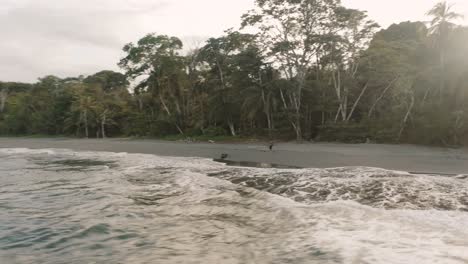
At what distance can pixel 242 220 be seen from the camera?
6207 millimetres

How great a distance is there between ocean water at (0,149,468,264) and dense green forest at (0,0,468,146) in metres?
12.6

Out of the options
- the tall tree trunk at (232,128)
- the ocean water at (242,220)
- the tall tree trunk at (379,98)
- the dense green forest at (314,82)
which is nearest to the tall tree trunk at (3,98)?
the dense green forest at (314,82)

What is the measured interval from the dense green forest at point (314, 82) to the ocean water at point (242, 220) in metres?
12.6

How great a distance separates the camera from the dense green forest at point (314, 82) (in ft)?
67.8

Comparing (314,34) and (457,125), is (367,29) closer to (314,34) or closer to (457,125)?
(314,34)

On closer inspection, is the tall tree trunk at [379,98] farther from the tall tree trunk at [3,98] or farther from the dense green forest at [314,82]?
the tall tree trunk at [3,98]

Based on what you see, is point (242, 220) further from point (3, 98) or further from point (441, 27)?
point (3, 98)

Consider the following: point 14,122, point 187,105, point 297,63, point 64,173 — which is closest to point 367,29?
point 297,63

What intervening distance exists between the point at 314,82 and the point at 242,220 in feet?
71.4

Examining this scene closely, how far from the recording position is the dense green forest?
2067 centimetres

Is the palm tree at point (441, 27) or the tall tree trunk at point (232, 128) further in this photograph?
the tall tree trunk at point (232, 128)

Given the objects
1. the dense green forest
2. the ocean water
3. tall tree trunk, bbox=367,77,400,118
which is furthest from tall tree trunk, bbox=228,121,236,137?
the ocean water

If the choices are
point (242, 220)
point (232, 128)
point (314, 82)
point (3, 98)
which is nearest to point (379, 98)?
point (314, 82)

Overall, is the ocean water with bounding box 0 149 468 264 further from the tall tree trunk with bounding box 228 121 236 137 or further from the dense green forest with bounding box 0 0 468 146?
the tall tree trunk with bounding box 228 121 236 137
